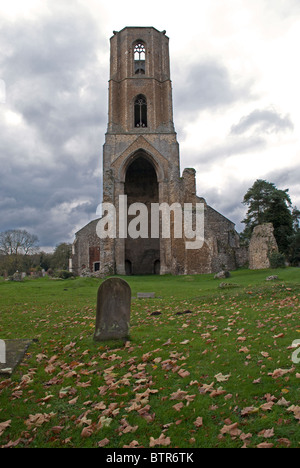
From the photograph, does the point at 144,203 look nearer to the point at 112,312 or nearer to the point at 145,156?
the point at 145,156

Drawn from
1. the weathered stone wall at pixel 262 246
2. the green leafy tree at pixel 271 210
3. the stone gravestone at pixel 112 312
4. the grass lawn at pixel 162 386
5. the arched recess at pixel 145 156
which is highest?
the arched recess at pixel 145 156

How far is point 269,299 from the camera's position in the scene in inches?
418

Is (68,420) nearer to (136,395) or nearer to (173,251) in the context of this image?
(136,395)

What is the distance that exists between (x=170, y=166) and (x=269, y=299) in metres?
26.9

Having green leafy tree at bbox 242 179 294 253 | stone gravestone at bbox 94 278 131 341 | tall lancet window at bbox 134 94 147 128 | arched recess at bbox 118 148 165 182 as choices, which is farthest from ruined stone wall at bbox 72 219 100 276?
stone gravestone at bbox 94 278 131 341

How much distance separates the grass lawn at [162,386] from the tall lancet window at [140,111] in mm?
34001

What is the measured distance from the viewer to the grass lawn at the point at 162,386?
11.7 ft

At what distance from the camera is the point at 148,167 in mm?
41000

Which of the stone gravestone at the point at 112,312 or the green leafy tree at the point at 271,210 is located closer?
the stone gravestone at the point at 112,312

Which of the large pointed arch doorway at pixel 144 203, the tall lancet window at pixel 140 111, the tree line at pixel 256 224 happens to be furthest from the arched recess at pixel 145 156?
the tree line at pixel 256 224

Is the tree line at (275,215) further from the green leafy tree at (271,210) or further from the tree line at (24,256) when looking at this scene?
the tree line at (24,256)

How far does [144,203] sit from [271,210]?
15334mm

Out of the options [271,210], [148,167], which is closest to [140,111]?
[148,167]
